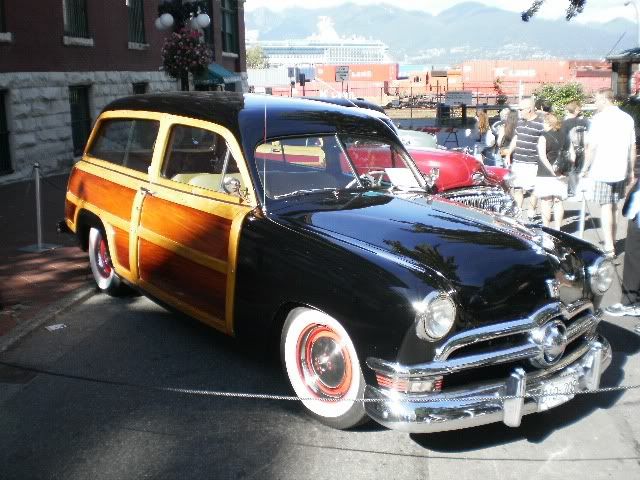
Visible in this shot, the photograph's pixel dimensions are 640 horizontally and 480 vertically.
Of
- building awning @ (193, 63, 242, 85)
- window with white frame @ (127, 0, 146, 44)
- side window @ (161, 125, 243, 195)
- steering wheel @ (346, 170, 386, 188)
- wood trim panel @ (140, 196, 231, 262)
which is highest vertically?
window with white frame @ (127, 0, 146, 44)

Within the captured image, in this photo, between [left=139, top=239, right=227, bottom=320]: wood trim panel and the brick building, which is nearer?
[left=139, top=239, right=227, bottom=320]: wood trim panel

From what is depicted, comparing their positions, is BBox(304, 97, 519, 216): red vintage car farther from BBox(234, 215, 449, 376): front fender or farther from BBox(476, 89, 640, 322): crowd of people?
BBox(234, 215, 449, 376): front fender

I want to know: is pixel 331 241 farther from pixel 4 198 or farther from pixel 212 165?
pixel 4 198

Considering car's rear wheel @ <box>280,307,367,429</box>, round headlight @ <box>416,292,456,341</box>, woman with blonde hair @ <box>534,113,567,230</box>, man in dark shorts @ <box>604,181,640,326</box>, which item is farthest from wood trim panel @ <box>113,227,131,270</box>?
woman with blonde hair @ <box>534,113,567,230</box>

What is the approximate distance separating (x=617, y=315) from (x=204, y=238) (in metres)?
3.45

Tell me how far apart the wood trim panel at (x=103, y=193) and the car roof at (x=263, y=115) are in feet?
2.31

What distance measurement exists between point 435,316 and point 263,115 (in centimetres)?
214

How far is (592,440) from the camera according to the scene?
400 cm

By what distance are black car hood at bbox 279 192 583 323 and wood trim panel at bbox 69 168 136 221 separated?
5.93ft

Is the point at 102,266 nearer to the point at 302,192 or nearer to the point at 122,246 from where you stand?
the point at 122,246

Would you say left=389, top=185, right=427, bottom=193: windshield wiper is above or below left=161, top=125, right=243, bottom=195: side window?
below

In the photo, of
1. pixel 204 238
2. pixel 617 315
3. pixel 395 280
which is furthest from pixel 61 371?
pixel 617 315

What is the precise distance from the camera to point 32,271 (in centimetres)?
757

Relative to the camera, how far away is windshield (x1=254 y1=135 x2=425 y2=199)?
4.78m
